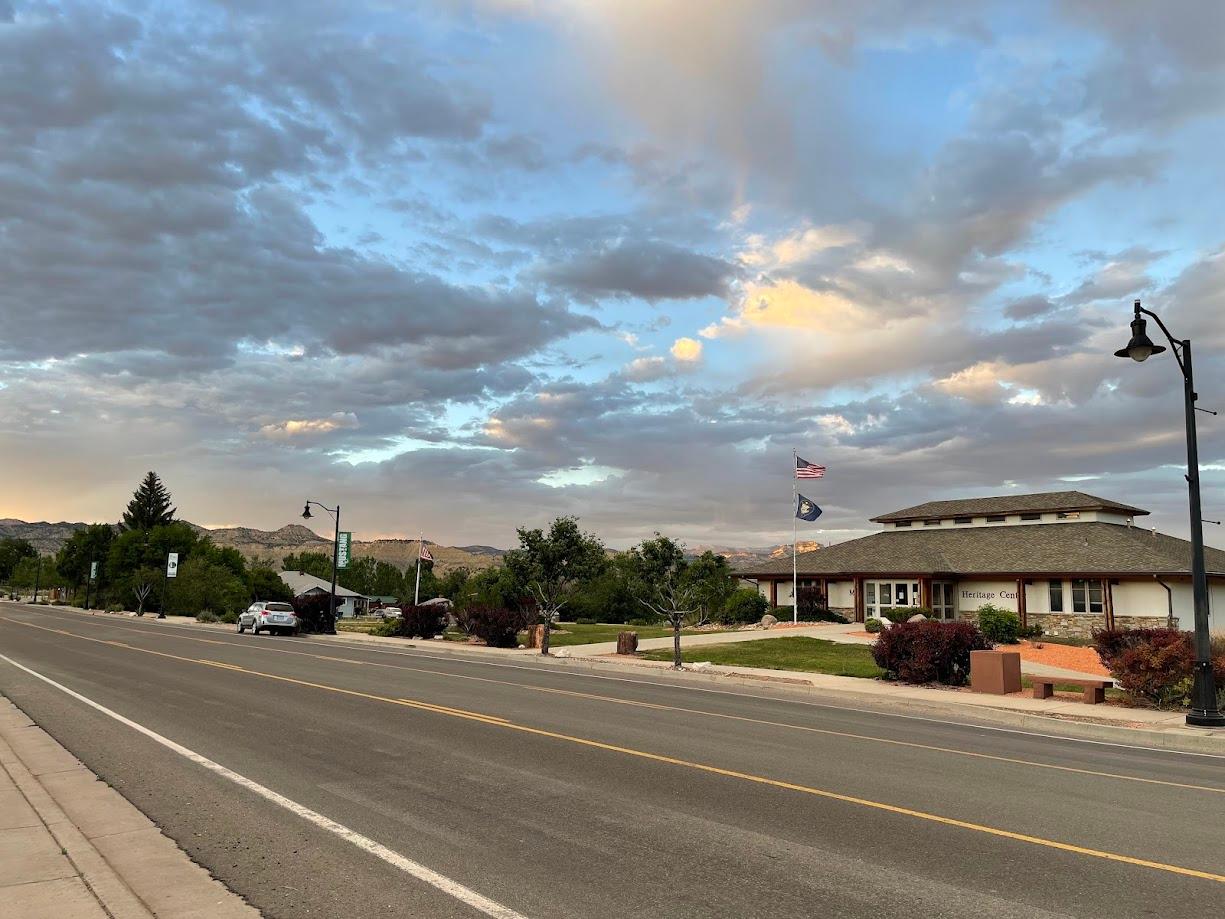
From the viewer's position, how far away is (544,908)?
547 centimetres

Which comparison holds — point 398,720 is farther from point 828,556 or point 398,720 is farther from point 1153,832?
point 828,556

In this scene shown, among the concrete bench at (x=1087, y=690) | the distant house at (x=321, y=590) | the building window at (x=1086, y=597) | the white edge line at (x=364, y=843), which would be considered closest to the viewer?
the white edge line at (x=364, y=843)

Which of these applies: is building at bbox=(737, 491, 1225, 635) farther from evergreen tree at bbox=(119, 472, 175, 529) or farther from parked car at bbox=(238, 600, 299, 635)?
evergreen tree at bbox=(119, 472, 175, 529)

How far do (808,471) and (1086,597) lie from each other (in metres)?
14.7

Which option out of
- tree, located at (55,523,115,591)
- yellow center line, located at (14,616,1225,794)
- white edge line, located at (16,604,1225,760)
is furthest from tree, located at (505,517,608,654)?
tree, located at (55,523,115,591)

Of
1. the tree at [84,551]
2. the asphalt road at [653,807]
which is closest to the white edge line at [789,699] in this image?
the asphalt road at [653,807]

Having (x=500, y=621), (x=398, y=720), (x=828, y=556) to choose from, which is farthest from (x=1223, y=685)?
(x=828, y=556)

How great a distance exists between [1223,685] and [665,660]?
15304 mm

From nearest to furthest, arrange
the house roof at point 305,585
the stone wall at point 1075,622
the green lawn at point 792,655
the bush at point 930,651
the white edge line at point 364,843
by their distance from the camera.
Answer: the white edge line at point 364,843 → the bush at point 930,651 → the green lawn at point 792,655 → the stone wall at point 1075,622 → the house roof at point 305,585

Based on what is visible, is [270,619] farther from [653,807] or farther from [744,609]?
[653,807]

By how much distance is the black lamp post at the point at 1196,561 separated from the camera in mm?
16109

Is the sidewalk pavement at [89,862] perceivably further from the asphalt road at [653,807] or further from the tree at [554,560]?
the tree at [554,560]

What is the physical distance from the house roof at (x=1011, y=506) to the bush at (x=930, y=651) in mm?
32106

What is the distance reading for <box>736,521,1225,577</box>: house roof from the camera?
42438 millimetres
